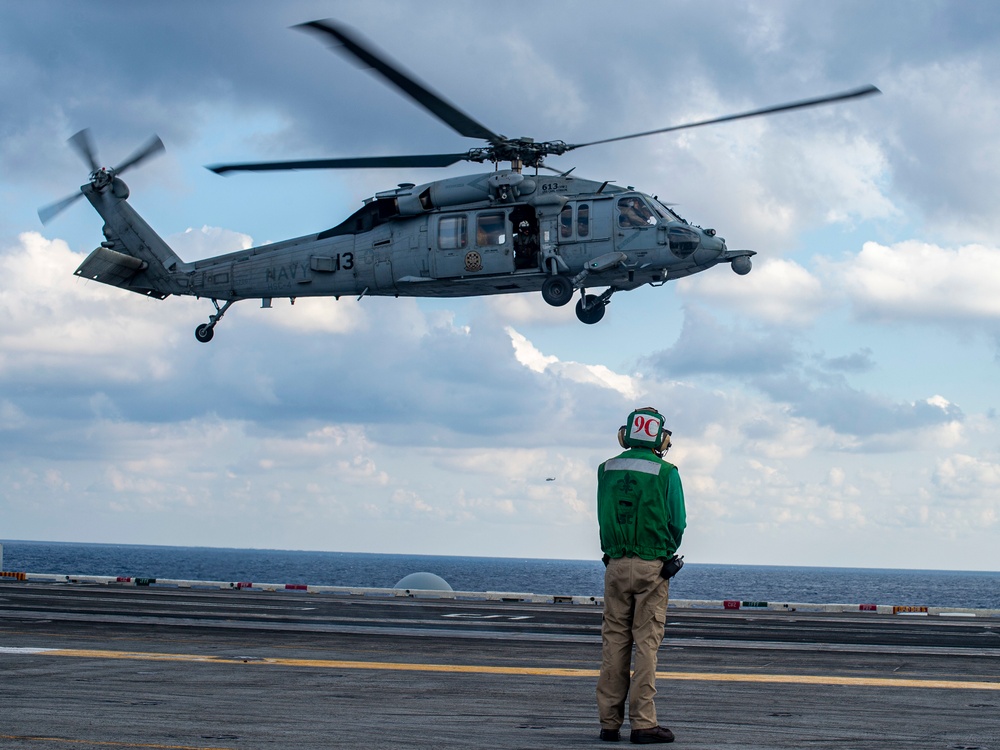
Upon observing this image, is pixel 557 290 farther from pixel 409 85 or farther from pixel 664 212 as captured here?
pixel 409 85

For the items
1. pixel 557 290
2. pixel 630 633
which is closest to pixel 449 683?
pixel 630 633

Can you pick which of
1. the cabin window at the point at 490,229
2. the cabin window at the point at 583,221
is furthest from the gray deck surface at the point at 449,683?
the cabin window at the point at 490,229

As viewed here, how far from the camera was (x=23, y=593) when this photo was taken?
2477 centimetres

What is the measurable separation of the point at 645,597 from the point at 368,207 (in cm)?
2265

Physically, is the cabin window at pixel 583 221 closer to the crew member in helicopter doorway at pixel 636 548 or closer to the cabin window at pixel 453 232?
the cabin window at pixel 453 232

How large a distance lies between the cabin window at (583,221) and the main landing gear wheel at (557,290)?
116 cm

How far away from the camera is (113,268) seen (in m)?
32.0

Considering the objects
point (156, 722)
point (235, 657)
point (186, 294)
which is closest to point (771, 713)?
point (156, 722)

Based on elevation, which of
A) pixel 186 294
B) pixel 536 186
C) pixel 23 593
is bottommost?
pixel 23 593

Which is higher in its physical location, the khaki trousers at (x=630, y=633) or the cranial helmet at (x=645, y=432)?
the cranial helmet at (x=645, y=432)

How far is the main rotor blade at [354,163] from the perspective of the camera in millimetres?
25047

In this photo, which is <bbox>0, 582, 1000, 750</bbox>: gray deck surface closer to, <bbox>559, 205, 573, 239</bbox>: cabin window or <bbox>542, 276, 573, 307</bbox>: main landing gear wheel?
<bbox>542, 276, 573, 307</bbox>: main landing gear wheel

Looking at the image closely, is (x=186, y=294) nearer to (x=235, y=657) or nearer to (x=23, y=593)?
(x=23, y=593)

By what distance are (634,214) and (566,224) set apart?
1650 millimetres
